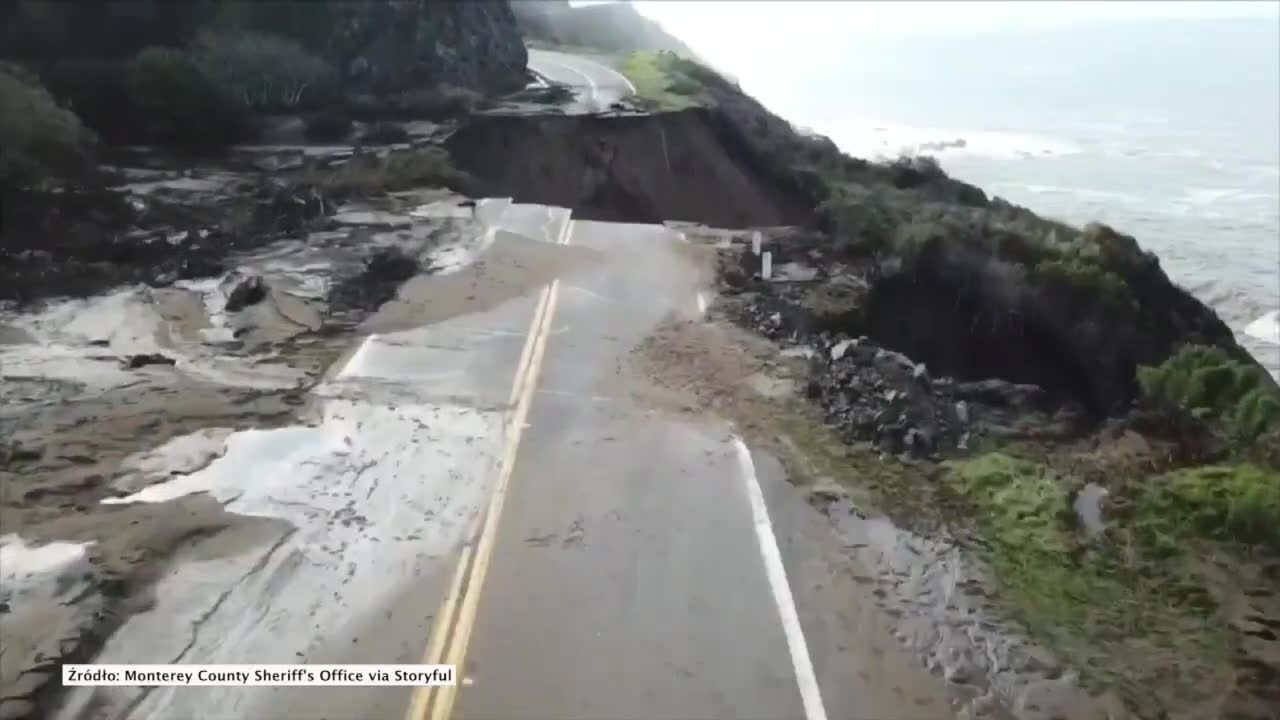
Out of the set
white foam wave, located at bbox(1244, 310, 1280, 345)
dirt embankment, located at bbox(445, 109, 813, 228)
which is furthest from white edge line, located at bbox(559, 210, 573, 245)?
white foam wave, located at bbox(1244, 310, 1280, 345)

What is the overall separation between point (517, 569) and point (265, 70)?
2960 centimetres

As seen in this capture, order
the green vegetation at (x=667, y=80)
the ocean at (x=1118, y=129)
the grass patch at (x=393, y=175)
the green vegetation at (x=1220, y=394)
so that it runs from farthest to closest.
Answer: the ocean at (x=1118, y=129)
the green vegetation at (x=667, y=80)
the grass patch at (x=393, y=175)
the green vegetation at (x=1220, y=394)

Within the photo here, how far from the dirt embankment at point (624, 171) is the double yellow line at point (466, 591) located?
17.6 metres

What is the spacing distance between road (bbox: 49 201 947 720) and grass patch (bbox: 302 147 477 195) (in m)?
11.5

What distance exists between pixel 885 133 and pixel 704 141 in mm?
66072

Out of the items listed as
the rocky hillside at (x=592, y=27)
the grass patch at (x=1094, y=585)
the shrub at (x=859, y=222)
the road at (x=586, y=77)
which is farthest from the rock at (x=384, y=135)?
the rocky hillside at (x=592, y=27)

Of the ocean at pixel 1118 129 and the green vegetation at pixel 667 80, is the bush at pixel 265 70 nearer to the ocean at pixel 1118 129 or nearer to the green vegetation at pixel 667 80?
the green vegetation at pixel 667 80

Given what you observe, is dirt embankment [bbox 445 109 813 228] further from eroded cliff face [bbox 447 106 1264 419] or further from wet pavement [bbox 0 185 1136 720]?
wet pavement [bbox 0 185 1136 720]

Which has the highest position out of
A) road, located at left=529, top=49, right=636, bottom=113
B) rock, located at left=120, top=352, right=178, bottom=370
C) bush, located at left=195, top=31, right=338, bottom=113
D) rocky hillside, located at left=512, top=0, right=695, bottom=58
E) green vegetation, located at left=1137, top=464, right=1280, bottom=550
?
rocky hillside, located at left=512, top=0, right=695, bottom=58

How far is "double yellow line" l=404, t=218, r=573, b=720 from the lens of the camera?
282 inches

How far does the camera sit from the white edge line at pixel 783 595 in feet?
24.0

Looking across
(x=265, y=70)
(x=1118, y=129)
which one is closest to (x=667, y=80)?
Result: (x=265, y=70)

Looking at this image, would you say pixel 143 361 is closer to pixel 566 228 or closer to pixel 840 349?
pixel 840 349

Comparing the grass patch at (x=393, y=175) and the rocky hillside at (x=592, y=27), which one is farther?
the rocky hillside at (x=592, y=27)
